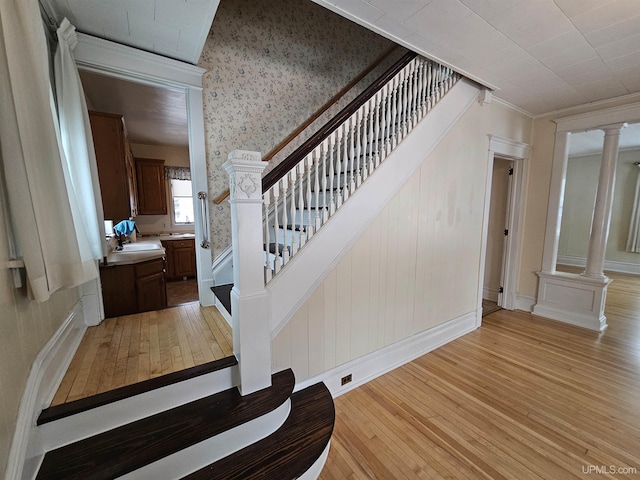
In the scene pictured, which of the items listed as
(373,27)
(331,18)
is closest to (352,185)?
(373,27)

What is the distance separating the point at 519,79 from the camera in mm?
2414

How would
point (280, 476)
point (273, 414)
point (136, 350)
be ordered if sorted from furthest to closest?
1. point (136, 350)
2. point (273, 414)
3. point (280, 476)

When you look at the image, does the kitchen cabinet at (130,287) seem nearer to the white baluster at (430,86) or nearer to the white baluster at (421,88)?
the white baluster at (421,88)

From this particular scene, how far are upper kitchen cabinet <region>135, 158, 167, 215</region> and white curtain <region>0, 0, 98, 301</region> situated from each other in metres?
4.20

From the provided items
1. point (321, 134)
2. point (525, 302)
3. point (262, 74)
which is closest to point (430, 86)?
point (321, 134)

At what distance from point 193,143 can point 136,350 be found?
5.41 feet

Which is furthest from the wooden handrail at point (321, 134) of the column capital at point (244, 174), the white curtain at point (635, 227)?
the white curtain at point (635, 227)

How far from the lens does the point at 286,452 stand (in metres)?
1.34

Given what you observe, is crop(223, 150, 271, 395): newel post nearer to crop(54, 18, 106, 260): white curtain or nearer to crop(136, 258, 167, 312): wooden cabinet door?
crop(54, 18, 106, 260): white curtain

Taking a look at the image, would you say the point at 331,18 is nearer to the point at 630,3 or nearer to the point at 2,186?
the point at 630,3

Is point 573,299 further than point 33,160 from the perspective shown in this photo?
Yes

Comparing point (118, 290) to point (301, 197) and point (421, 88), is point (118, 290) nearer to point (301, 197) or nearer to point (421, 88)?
point (301, 197)

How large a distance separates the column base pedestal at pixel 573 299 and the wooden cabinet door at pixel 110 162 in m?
4.88

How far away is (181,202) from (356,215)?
4.92m
